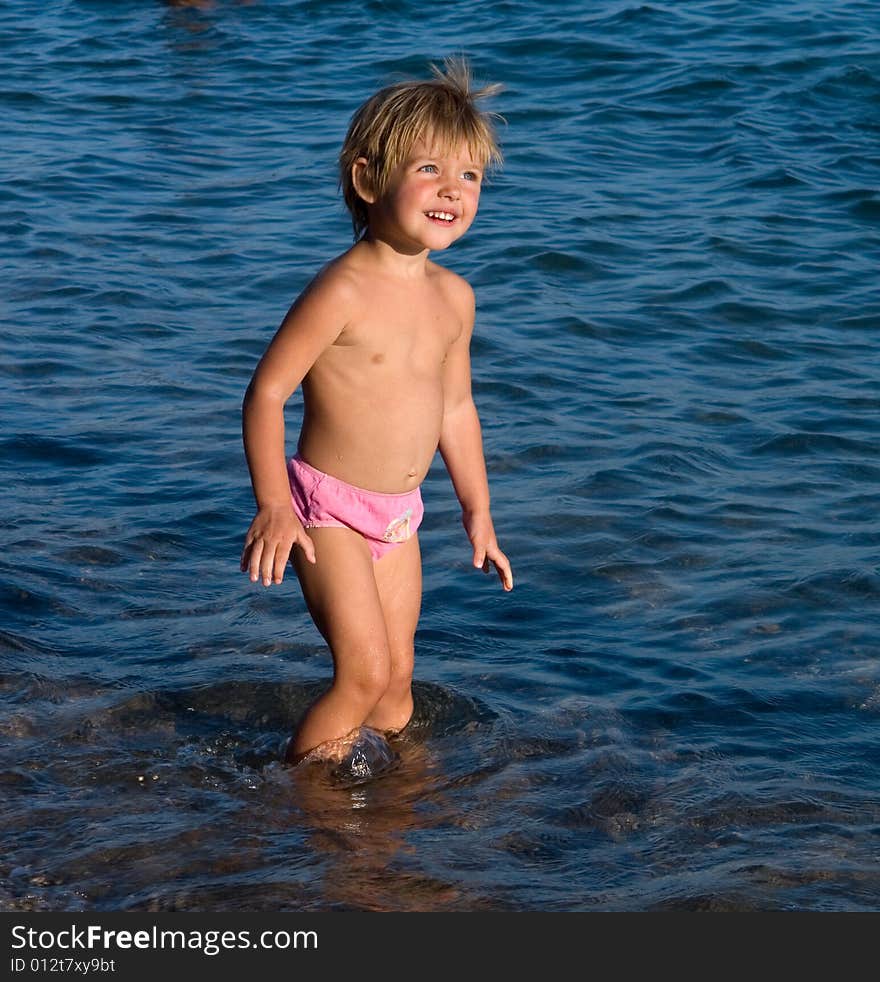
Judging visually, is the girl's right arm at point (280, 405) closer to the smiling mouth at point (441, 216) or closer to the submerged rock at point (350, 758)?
the smiling mouth at point (441, 216)

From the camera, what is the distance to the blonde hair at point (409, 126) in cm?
401

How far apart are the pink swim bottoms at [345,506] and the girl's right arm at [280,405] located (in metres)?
0.18

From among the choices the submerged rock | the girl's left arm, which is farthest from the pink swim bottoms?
the submerged rock

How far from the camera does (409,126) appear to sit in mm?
4008

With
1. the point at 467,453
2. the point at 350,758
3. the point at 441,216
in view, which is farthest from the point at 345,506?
the point at 441,216

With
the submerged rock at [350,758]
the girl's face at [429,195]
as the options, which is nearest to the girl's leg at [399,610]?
the submerged rock at [350,758]

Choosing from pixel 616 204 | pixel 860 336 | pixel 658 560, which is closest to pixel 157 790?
pixel 658 560

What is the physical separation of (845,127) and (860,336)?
420 centimetres

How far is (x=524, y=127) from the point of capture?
1193 cm

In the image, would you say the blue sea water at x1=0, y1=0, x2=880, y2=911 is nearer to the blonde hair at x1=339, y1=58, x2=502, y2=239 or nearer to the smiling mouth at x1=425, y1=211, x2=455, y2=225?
the smiling mouth at x1=425, y1=211, x2=455, y2=225

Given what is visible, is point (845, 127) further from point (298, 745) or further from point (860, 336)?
point (298, 745)

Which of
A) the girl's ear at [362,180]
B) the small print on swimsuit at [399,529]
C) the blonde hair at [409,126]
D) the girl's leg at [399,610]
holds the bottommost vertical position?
the girl's leg at [399,610]

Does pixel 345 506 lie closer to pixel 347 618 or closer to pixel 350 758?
pixel 347 618

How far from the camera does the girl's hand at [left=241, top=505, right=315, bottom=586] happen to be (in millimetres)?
3803
